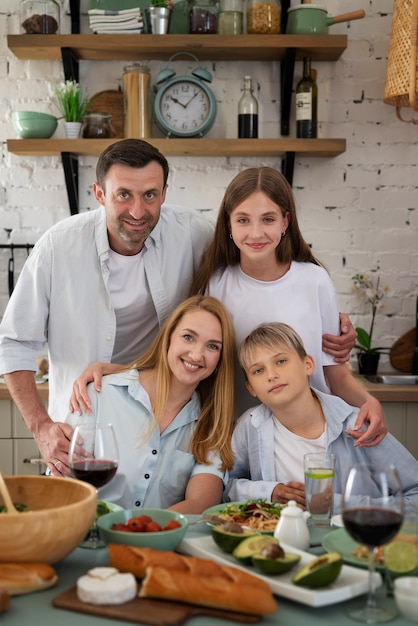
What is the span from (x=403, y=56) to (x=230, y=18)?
0.76 m

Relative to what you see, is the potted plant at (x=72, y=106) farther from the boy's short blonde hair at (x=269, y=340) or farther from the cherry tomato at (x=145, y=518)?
the cherry tomato at (x=145, y=518)

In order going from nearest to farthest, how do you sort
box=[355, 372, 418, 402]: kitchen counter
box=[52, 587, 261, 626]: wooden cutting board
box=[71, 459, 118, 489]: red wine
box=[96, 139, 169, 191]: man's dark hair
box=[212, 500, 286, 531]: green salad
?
box=[52, 587, 261, 626]: wooden cutting board
box=[71, 459, 118, 489]: red wine
box=[212, 500, 286, 531]: green salad
box=[96, 139, 169, 191]: man's dark hair
box=[355, 372, 418, 402]: kitchen counter

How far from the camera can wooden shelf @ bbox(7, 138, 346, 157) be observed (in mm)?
3520

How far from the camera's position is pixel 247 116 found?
11.8 feet

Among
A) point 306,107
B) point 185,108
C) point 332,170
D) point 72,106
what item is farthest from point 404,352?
point 72,106

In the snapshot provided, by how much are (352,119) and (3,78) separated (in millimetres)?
1556

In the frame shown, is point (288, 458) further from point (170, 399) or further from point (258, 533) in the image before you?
point (258, 533)

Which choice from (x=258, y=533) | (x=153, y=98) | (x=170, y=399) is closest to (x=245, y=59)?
(x=153, y=98)

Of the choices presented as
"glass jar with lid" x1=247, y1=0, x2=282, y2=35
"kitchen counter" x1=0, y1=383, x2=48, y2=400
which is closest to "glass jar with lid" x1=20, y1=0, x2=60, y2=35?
"glass jar with lid" x1=247, y1=0, x2=282, y2=35

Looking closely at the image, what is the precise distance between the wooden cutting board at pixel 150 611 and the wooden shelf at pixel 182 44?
273 centimetres

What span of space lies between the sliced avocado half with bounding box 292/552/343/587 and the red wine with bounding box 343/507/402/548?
0.22 feet

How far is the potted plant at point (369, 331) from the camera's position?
369 centimetres

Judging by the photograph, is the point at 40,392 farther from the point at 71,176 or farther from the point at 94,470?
the point at 94,470

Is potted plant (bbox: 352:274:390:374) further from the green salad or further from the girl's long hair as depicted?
the green salad
